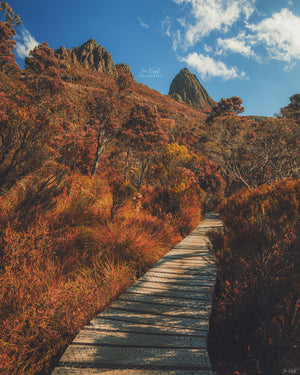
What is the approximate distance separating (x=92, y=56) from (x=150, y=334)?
91.0m

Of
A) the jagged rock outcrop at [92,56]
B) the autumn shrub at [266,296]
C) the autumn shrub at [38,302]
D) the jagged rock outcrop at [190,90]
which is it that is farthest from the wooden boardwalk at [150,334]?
the jagged rock outcrop at [190,90]

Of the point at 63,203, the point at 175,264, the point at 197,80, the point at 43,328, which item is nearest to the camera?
the point at 43,328

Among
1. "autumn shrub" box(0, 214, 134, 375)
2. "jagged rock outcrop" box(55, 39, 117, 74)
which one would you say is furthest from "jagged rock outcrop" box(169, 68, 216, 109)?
"autumn shrub" box(0, 214, 134, 375)

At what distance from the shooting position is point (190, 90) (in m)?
92.2

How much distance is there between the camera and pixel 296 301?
74.4 inches

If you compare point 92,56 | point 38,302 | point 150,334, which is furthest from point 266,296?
point 92,56

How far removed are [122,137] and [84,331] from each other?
956 centimetres

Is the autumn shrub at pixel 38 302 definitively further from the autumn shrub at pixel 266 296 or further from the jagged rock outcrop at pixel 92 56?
the jagged rock outcrop at pixel 92 56

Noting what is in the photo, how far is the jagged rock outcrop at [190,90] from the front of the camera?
87.9 meters

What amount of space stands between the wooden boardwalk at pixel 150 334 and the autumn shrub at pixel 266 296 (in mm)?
430

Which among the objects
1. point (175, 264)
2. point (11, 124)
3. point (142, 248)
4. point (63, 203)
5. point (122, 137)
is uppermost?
point (122, 137)

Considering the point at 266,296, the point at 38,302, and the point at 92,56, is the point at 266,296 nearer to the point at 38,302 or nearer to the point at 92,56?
the point at 38,302

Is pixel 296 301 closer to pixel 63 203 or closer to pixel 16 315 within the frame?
pixel 16 315

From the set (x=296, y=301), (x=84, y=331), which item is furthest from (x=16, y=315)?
(x=296, y=301)
